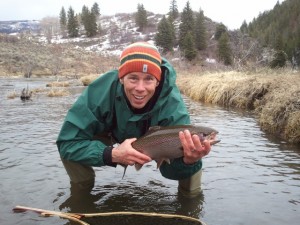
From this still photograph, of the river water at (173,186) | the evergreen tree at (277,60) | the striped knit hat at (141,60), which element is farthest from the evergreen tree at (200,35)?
the striped knit hat at (141,60)

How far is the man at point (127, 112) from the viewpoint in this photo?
3.74 meters

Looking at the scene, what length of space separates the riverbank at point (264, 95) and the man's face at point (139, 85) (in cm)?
519

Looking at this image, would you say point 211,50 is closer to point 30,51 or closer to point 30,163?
point 30,51

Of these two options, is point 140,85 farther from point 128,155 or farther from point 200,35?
point 200,35

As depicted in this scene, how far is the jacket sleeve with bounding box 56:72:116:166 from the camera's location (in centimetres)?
394

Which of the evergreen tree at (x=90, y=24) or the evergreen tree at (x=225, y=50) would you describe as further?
the evergreen tree at (x=90, y=24)

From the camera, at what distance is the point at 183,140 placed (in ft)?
11.3

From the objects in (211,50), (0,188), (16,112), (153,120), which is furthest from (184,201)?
(211,50)

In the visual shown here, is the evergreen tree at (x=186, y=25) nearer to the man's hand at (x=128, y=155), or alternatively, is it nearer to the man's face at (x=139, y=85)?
the man's face at (x=139, y=85)

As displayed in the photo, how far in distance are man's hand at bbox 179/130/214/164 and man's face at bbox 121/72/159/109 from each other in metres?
0.67

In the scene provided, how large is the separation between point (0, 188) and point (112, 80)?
8.22ft

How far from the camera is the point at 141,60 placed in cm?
372

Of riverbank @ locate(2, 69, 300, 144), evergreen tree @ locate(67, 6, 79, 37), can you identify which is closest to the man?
riverbank @ locate(2, 69, 300, 144)

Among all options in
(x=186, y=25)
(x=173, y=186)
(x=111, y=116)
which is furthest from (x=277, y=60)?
(x=186, y=25)
